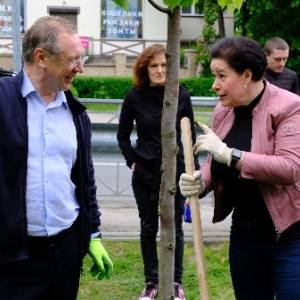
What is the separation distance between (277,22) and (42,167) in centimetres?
2506

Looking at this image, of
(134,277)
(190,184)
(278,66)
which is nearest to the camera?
(190,184)

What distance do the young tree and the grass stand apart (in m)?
2.20

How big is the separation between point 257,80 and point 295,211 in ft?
1.94

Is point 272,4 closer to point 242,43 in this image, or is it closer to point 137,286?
point 137,286

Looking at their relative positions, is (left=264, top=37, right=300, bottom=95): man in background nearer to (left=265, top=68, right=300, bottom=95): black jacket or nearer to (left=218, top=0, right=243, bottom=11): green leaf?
(left=265, top=68, right=300, bottom=95): black jacket

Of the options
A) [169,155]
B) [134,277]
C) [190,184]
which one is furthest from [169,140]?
[134,277]

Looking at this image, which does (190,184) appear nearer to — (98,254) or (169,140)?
(169,140)

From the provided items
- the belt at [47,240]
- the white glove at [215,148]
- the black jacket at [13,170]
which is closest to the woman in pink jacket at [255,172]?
the white glove at [215,148]

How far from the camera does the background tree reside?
26641 mm

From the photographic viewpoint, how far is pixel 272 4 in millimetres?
26516

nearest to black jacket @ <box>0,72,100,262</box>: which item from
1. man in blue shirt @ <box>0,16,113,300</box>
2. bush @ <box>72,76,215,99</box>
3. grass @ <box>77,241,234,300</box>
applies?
man in blue shirt @ <box>0,16,113,300</box>

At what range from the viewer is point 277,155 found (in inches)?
129

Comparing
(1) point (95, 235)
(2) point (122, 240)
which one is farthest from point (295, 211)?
(2) point (122, 240)

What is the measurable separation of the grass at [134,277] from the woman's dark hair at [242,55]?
238cm
